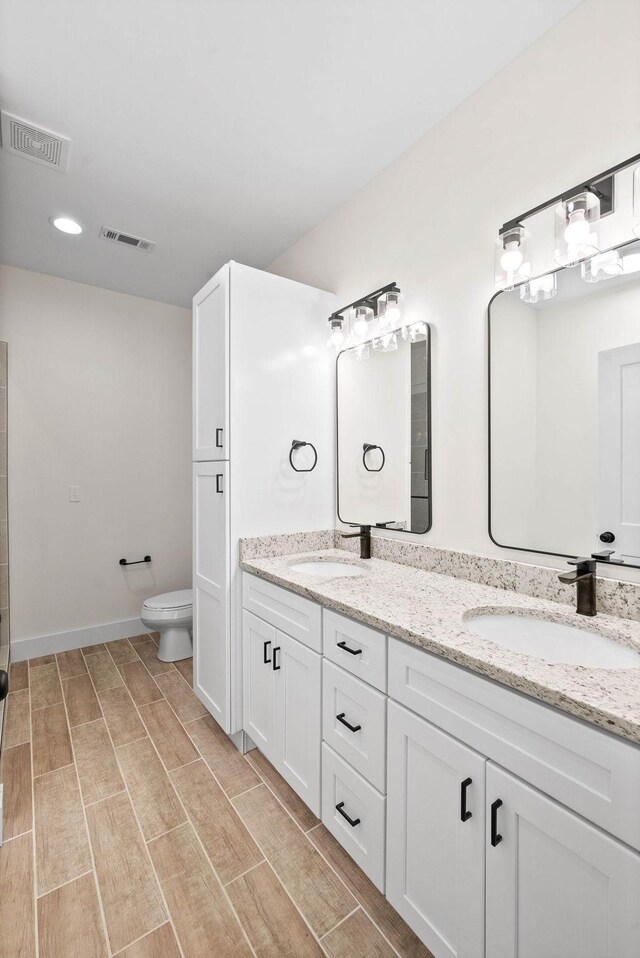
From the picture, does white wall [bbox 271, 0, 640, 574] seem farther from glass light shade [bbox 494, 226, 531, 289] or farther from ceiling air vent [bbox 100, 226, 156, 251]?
ceiling air vent [bbox 100, 226, 156, 251]

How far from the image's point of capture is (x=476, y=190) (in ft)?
5.18

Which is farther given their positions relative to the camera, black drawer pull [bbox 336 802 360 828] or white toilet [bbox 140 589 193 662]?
white toilet [bbox 140 589 193 662]

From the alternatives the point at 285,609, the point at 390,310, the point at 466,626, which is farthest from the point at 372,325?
the point at 466,626

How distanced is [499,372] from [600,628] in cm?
86

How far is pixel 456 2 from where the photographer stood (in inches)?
50.2

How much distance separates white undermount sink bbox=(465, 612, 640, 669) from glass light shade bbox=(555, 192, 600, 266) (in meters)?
1.04

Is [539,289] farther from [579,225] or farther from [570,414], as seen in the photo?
[570,414]

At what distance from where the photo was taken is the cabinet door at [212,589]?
1978mm

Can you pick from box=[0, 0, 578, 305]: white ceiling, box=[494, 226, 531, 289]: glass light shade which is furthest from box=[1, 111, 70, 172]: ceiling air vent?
box=[494, 226, 531, 289]: glass light shade

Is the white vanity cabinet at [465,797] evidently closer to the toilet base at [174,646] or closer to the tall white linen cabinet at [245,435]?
the tall white linen cabinet at [245,435]

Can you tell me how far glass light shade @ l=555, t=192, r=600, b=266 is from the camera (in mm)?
1181

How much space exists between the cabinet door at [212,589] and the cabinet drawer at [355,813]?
72 centimetres

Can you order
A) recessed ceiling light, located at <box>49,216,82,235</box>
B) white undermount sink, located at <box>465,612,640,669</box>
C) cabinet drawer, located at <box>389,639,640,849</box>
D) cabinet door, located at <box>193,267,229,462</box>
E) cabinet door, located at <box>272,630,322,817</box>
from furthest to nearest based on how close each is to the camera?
recessed ceiling light, located at <box>49,216,82,235</box>
cabinet door, located at <box>193,267,229,462</box>
cabinet door, located at <box>272,630,322,817</box>
white undermount sink, located at <box>465,612,640,669</box>
cabinet drawer, located at <box>389,639,640,849</box>

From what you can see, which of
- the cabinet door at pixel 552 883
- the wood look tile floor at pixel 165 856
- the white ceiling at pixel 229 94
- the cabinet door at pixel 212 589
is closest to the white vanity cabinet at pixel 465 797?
the cabinet door at pixel 552 883
